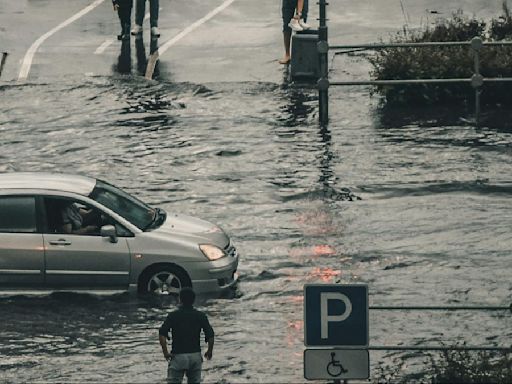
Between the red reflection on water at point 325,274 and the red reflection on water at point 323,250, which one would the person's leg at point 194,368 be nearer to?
the red reflection on water at point 325,274

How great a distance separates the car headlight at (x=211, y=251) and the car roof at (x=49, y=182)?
154 cm

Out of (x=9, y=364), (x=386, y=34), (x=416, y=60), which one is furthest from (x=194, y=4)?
(x=9, y=364)

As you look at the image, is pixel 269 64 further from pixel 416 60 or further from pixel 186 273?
pixel 186 273

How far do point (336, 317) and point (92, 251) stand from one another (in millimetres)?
6651

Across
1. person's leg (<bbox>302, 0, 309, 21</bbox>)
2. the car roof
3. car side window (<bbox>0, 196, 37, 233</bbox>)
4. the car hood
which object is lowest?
the car hood

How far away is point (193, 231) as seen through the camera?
67.7 ft

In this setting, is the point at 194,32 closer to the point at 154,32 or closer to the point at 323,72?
the point at 154,32

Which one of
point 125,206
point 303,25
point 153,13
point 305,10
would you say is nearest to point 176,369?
point 125,206

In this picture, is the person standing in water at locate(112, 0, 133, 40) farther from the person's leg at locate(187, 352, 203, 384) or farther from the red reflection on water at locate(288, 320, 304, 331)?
the person's leg at locate(187, 352, 203, 384)

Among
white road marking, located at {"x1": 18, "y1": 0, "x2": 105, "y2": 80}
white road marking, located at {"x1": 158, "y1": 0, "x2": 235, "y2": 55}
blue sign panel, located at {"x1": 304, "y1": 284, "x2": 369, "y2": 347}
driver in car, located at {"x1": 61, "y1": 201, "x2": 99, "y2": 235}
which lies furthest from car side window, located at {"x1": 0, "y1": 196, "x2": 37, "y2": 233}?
white road marking, located at {"x1": 158, "y1": 0, "x2": 235, "y2": 55}

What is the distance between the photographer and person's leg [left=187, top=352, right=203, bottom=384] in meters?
15.7

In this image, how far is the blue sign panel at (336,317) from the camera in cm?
1388

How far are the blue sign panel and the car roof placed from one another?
23.1ft

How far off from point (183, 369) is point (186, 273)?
445cm
